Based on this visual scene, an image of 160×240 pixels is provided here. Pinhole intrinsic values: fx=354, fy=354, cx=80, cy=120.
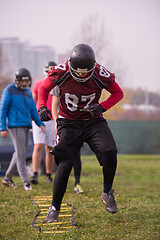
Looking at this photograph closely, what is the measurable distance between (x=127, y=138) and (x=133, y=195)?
40.5ft

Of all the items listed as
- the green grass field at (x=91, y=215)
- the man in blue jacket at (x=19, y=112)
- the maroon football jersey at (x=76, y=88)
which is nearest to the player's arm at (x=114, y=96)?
the maroon football jersey at (x=76, y=88)

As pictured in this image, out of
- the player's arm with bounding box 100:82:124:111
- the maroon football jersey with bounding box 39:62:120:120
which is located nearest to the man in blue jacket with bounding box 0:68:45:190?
the maroon football jersey with bounding box 39:62:120:120

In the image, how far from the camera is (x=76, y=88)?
4.22 m

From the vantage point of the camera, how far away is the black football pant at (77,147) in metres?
4.25

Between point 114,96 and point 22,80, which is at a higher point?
point 114,96

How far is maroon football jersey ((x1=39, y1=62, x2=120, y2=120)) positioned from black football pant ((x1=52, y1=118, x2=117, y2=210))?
0.15 meters

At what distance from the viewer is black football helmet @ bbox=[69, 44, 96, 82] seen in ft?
13.2

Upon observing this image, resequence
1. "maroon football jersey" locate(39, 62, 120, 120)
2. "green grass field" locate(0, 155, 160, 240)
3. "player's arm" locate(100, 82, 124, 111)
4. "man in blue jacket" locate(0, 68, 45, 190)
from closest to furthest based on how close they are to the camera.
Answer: "green grass field" locate(0, 155, 160, 240) < "maroon football jersey" locate(39, 62, 120, 120) < "player's arm" locate(100, 82, 124, 111) < "man in blue jacket" locate(0, 68, 45, 190)

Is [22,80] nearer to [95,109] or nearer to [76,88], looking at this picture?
[76,88]

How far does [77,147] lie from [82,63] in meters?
1.05

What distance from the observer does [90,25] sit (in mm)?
19609

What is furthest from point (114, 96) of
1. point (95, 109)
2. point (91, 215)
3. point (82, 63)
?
point (91, 215)

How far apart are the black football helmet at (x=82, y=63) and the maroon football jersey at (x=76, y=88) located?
8cm

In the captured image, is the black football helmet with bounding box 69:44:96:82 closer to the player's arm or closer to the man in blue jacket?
the player's arm
